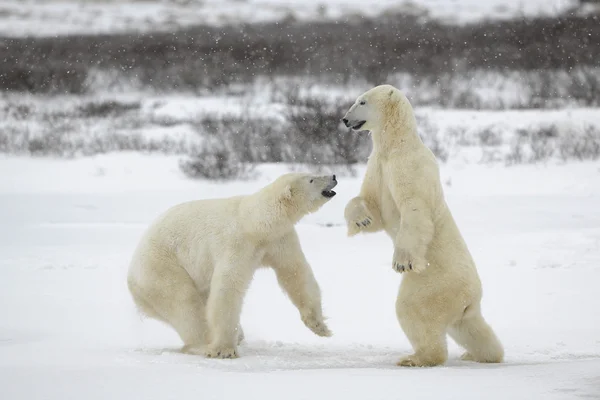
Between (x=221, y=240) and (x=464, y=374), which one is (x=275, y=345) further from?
(x=464, y=374)

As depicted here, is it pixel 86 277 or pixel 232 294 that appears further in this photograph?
pixel 86 277

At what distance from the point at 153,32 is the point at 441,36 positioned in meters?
8.10

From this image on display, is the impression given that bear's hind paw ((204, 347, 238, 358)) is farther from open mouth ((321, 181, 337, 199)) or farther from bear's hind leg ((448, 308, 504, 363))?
bear's hind leg ((448, 308, 504, 363))

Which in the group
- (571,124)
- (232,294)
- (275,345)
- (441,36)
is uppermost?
(441,36)

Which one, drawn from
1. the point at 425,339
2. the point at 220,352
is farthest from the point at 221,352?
the point at 425,339

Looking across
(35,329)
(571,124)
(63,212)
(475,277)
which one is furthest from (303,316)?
(571,124)

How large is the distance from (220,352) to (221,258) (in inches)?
15.6

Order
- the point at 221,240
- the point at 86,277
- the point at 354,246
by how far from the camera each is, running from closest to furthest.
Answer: the point at 221,240
the point at 86,277
the point at 354,246

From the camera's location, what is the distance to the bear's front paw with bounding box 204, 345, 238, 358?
3545 millimetres

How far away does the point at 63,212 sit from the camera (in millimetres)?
7961

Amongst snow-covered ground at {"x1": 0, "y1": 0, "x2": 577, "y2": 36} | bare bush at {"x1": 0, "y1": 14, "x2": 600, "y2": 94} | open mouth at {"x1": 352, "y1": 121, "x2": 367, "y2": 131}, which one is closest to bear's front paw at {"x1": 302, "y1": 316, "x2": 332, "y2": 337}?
open mouth at {"x1": 352, "y1": 121, "x2": 367, "y2": 131}

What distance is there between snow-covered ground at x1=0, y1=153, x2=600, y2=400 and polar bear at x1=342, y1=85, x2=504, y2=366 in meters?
0.17

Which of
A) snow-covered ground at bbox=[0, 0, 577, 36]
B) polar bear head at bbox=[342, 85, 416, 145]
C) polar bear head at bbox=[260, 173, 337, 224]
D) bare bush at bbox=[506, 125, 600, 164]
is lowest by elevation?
polar bear head at bbox=[260, 173, 337, 224]

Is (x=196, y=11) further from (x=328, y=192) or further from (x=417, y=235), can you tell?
(x=417, y=235)
